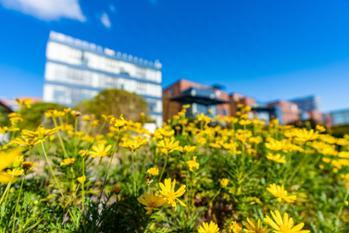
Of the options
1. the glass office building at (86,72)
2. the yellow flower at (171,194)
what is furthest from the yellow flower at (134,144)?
the glass office building at (86,72)

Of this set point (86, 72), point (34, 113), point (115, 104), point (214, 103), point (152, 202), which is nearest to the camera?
point (152, 202)

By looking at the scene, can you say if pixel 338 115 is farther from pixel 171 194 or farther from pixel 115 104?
pixel 171 194

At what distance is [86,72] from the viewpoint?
1166 inches

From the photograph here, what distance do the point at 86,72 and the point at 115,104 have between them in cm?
2269

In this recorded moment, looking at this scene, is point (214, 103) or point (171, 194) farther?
point (214, 103)

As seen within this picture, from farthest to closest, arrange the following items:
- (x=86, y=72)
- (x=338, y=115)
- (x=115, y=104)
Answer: (x=338, y=115) < (x=86, y=72) < (x=115, y=104)

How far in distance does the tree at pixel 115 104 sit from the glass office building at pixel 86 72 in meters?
14.1

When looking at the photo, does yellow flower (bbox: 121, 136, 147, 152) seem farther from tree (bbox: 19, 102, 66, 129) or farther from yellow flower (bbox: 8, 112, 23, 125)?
tree (bbox: 19, 102, 66, 129)

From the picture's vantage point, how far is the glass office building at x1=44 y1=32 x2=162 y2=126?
26.2m

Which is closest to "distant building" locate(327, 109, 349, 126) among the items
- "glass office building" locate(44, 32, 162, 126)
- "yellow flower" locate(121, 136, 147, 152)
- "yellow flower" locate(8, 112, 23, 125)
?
"glass office building" locate(44, 32, 162, 126)

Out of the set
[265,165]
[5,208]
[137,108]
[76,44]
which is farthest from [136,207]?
[76,44]

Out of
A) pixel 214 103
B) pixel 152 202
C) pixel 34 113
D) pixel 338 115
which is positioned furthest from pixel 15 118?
pixel 338 115

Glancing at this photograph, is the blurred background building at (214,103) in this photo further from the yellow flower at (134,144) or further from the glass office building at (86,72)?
the glass office building at (86,72)

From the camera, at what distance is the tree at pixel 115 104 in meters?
9.29
